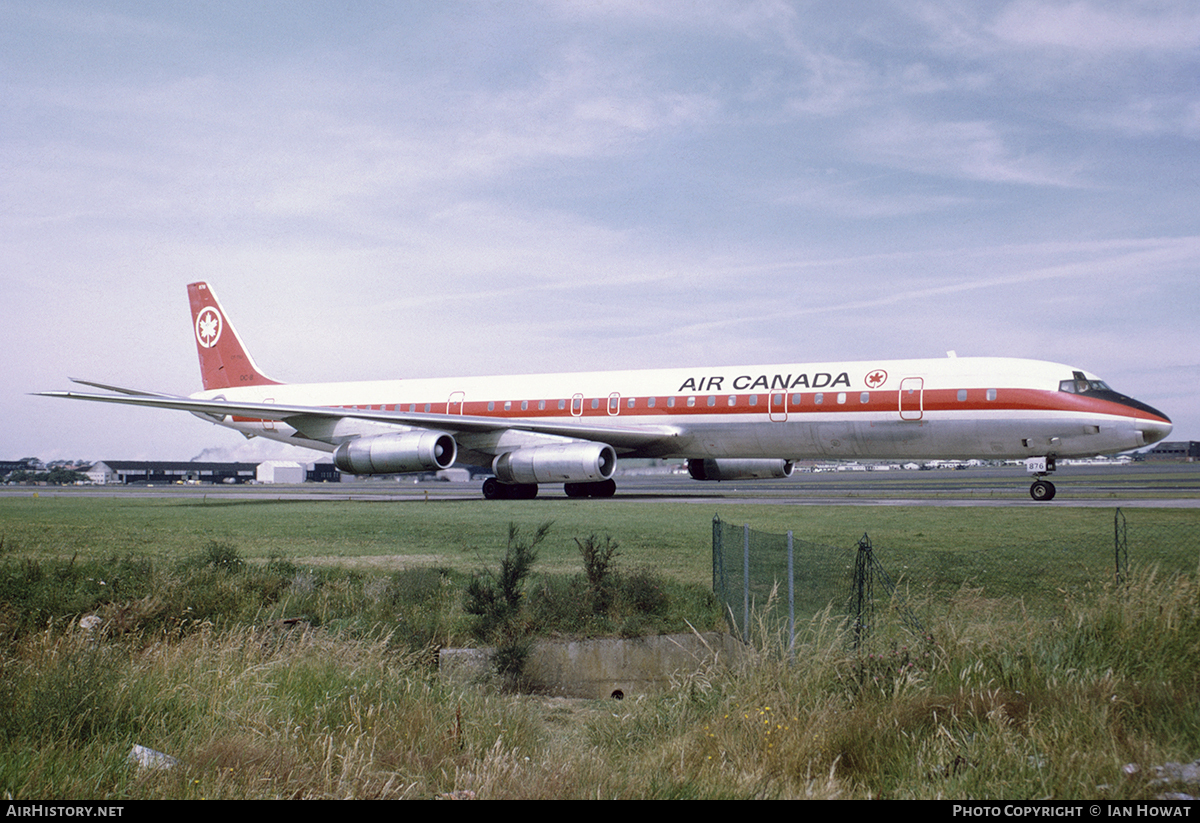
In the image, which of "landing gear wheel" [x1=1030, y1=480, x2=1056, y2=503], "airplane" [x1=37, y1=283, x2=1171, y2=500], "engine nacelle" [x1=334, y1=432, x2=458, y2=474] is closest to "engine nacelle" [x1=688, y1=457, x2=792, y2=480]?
"airplane" [x1=37, y1=283, x2=1171, y2=500]

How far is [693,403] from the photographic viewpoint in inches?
1152

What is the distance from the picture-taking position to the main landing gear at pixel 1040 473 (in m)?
24.0

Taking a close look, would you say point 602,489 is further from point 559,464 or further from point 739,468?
point 739,468

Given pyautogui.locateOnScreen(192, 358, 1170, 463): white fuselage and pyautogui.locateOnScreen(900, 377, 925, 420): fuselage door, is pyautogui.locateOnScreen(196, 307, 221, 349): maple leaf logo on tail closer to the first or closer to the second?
pyautogui.locateOnScreen(192, 358, 1170, 463): white fuselage

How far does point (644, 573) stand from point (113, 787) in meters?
6.92

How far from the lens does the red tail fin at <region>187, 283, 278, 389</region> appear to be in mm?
41906

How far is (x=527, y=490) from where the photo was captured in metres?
32.8

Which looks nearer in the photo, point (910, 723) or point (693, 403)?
point (910, 723)

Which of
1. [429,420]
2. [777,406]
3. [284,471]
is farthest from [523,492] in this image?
[284,471]

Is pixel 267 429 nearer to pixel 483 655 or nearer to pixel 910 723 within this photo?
pixel 483 655

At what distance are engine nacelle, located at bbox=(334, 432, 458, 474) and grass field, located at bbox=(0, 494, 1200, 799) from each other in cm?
1745

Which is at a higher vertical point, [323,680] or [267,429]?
[267,429]
